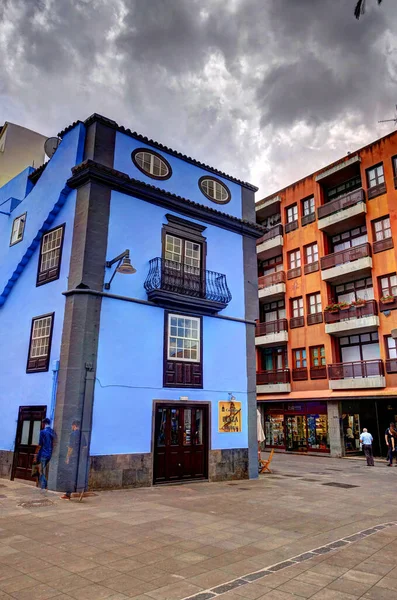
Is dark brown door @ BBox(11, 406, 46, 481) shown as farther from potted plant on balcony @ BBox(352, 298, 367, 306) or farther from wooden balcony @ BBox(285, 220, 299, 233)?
wooden balcony @ BBox(285, 220, 299, 233)

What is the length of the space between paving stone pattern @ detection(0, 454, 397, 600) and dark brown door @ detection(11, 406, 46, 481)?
117 centimetres

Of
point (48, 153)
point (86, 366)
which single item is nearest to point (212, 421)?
point (86, 366)

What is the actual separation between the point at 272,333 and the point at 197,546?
24.7 m

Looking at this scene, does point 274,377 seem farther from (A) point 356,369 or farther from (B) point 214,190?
(B) point 214,190

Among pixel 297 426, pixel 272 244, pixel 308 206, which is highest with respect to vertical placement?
pixel 308 206

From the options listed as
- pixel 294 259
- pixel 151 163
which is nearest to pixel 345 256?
pixel 294 259

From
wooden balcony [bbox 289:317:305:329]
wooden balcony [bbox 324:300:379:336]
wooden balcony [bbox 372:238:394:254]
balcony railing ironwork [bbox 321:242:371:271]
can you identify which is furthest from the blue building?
wooden balcony [bbox 289:317:305:329]

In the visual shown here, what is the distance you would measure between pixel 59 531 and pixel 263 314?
88.5ft

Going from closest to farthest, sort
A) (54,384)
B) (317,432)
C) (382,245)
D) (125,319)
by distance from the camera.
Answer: (54,384) < (125,319) < (382,245) < (317,432)

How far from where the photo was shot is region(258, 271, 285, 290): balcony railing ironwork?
31.2 metres

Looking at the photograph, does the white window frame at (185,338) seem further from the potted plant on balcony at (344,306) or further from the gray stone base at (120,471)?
the potted plant on balcony at (344,306)

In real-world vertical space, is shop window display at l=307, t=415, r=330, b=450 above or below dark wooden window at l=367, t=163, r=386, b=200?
below

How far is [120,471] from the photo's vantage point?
12.5 m

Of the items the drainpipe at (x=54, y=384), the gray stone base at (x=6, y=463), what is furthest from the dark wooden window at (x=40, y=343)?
the gray stone base at (x=6, y=463)
